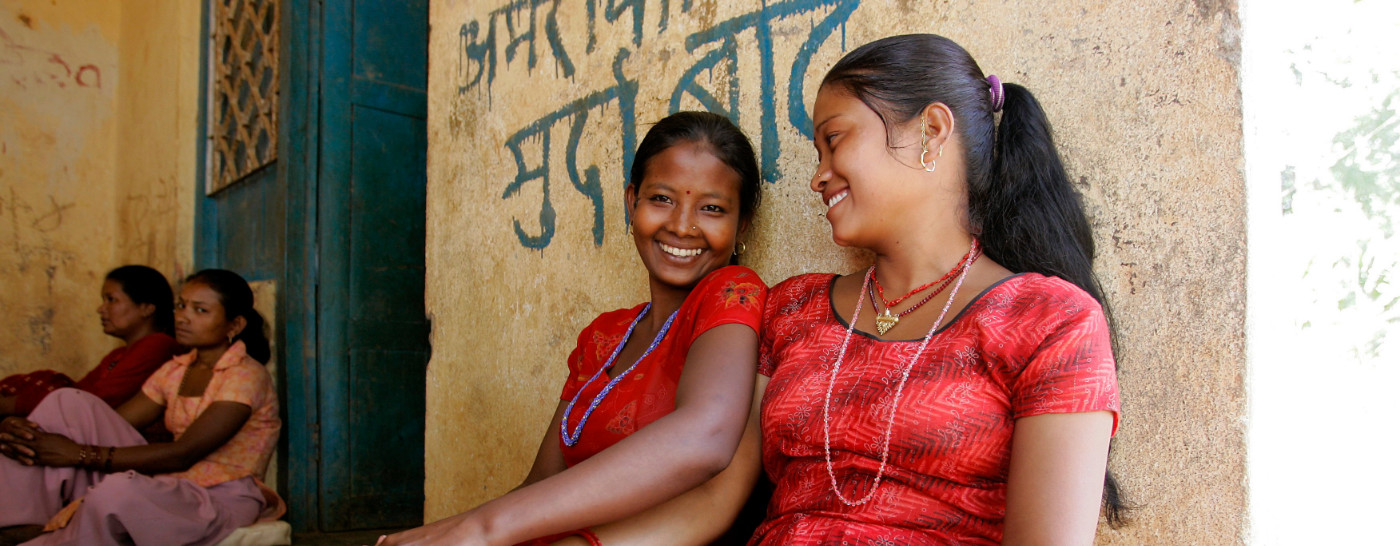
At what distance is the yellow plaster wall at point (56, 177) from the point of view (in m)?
5.45

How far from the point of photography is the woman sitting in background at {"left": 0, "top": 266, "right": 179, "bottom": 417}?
155 inches

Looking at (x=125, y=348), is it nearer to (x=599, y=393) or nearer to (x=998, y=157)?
(x=599, y=393)

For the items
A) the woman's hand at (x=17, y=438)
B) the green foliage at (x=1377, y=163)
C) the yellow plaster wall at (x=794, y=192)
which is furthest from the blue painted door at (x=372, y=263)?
the green foliage at (x=1377, y=163)

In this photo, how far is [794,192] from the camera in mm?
1955

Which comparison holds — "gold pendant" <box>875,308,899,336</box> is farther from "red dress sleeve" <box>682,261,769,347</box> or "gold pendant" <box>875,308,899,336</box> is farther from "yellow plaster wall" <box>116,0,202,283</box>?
"yellow plaster wall" <box>116,0,202,283</box>

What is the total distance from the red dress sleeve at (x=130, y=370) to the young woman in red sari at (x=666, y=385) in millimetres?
2966

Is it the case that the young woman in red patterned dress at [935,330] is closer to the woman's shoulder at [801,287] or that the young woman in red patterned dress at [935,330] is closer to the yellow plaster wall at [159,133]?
the woman's shoulder at [801,287]

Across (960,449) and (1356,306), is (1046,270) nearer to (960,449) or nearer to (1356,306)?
(960,449)

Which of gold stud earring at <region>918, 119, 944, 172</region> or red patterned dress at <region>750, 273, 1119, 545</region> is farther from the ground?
gold stud earring at <region>918, 119, 944, 172</region>

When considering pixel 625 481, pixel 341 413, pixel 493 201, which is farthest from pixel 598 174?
pixel 341 413

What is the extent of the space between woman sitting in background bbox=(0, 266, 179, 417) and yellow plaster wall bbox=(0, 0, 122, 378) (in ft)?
4.37

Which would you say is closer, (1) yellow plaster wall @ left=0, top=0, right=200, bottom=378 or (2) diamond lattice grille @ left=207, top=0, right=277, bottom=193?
(2) diamond lattice grille @ left=207, top=0, right=277, bottom=193

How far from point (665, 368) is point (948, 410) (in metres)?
0.64

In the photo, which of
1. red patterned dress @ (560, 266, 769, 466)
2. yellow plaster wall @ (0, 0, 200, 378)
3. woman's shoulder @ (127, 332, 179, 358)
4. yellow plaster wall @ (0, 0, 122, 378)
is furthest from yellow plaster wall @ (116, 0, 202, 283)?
red patterned dress @ (560, 266, 769, 466)
